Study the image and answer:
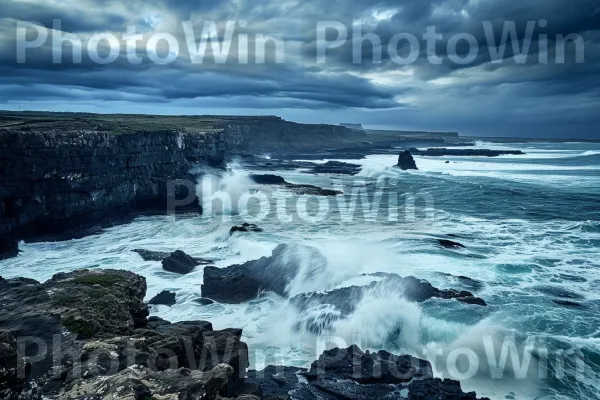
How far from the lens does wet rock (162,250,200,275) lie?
24266 mm

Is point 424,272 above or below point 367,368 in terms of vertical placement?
above

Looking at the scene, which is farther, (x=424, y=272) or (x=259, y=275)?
(x=424, y=272)

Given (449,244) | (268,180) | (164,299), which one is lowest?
(164,299)

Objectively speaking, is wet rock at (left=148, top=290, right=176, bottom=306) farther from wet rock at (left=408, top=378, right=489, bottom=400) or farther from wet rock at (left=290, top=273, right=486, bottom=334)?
wet rock at (left=408, top=378, right=489, bottom=400)

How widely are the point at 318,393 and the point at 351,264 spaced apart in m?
12.1

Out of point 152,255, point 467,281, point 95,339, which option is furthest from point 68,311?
point 467,281

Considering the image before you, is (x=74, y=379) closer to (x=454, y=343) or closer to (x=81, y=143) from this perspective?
(x=454, y=343)

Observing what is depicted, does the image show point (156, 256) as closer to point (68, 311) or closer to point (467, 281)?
point (68, 311)

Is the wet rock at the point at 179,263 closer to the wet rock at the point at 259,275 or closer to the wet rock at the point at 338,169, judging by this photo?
the wet rock at the point at 259,275

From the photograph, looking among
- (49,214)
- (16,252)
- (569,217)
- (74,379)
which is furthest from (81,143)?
(569,217)

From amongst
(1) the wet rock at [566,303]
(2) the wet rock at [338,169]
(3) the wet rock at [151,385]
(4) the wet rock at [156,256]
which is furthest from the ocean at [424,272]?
(2) the wet rock at [338,169]

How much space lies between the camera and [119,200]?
126 ft

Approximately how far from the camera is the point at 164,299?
19.6 meters

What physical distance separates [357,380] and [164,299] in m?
11.0
